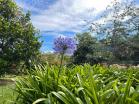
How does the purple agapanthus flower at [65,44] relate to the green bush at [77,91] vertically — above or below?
above

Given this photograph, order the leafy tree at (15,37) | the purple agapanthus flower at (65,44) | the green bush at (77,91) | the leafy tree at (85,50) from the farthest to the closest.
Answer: the leafy tree at (85,50)
the leafy tree at (15,37)
the purple agapanthus flower at (65,44)
the green bush at (77,91)

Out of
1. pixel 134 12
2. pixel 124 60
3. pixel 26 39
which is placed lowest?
pixel 124 60

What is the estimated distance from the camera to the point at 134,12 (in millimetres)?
21281

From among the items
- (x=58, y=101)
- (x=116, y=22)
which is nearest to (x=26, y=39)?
(x=116, y=22)

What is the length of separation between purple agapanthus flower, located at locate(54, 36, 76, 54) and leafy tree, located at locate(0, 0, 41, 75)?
36.3 ft

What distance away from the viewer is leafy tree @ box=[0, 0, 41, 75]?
618 inches

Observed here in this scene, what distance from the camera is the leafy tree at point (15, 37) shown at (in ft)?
51.5

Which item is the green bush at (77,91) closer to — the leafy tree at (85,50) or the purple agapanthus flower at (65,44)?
the purple agapanthus flower at (65,44)

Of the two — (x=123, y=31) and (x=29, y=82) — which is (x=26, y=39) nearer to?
(x=123, y=31)

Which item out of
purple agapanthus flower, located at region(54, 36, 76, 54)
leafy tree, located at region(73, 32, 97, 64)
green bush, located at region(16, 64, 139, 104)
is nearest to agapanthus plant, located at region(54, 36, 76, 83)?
purple agapanthus flower, located at region(54, 36, 76, 54)

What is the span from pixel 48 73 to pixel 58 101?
3.91ft

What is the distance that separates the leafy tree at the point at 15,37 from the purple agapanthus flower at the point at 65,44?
11.1 m

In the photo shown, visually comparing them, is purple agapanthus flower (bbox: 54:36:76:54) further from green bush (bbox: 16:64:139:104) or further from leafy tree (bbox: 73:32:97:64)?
leafy tree (bbox: 73:32:97:64)

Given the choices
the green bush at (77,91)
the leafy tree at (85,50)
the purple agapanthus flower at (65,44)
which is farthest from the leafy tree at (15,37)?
the purple agapanthus flower at (65,44)
